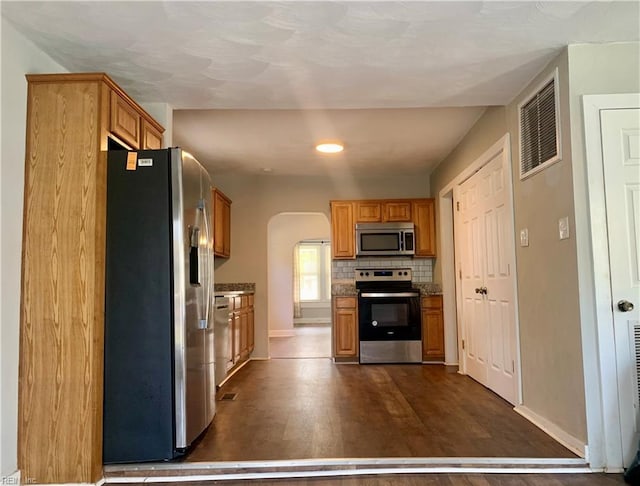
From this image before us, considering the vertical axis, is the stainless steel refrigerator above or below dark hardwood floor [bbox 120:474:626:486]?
above

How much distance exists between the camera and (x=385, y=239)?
19.5 ft

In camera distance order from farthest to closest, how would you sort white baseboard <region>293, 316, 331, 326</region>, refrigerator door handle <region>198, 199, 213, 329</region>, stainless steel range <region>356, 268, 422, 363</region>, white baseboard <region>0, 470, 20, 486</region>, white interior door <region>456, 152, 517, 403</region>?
white baseboard <region>293, 316, 331, 326</region>
stainless steel range <region>356, 268, 422, 363</region>
white interior door <region>456, 152, 517, 403</region>
refrigerator door handle <region>198, 199, 213, 329</region>
white baseboard <region>0, 470, 20, 486</region>

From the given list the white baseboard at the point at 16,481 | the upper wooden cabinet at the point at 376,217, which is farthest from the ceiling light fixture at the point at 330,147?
the white baseboard at the point at 16,481

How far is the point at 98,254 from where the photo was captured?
2375mm

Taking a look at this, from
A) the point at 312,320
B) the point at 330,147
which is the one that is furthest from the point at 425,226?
the point at 312,320

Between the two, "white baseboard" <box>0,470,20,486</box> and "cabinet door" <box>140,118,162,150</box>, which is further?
"cabinet door" <box>140,118,162,150</box>

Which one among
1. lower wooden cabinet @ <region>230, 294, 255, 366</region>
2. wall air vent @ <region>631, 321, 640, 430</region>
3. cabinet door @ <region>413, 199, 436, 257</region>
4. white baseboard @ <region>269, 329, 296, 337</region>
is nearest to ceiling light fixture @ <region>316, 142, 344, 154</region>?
cabinet door @ <region>413, 199, 436, 257</region>

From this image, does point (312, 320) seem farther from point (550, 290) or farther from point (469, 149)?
point (550, 290)

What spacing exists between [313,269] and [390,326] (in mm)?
5985

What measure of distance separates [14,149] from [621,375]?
3280 millimetres

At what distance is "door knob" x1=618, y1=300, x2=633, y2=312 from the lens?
7.91 ft

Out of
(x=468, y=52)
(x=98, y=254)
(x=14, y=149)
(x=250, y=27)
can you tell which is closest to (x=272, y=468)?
(x=98, y=254)

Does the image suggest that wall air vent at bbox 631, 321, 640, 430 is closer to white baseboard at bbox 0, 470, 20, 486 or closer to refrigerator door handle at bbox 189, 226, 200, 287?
refrigerator door handle at bbox 189, 226, 200, 287

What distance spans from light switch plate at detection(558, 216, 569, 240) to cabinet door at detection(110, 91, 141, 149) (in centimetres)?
258
